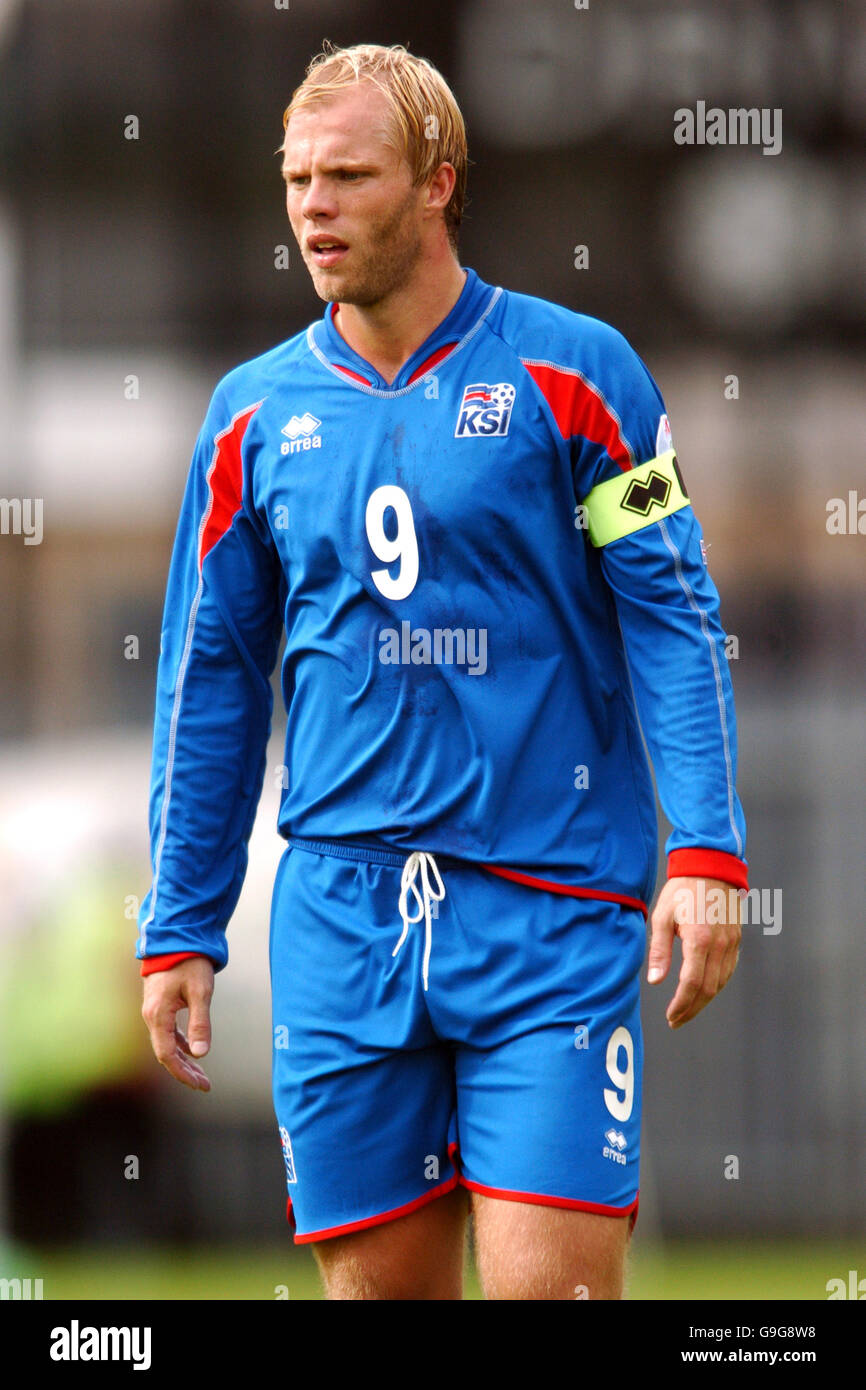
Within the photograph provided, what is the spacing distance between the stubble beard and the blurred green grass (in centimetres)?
332

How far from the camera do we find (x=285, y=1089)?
7.80 ft

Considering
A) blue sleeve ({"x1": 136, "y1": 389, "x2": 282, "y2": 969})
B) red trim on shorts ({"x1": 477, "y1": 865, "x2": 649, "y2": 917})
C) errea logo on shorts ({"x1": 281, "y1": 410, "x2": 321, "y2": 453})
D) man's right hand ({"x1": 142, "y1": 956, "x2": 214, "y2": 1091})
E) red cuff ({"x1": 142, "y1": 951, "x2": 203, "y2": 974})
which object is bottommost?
man's right hand ({"x1": 142, "y1": 956, "x2": 214, "y2": 1091})

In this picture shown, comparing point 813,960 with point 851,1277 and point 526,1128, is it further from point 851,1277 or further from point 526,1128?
point 526,1128

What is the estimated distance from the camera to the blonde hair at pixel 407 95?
2.29 meters

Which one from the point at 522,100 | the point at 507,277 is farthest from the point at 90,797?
the point at 522,100

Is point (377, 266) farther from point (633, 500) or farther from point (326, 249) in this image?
point (633, 500)

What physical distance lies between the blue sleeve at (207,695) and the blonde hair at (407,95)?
42cm

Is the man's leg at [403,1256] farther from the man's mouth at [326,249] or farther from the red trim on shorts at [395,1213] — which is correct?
the man's mouth at [326,249]

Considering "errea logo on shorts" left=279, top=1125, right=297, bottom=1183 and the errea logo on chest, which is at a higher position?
the errea logo on chest

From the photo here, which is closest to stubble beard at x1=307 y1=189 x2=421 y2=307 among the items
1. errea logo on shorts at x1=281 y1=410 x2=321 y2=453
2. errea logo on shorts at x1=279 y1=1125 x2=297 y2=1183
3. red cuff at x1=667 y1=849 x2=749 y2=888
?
errea logo on shorts at x1=281 y1=410 x2=321 y2=453

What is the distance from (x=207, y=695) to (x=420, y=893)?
447 millimetres

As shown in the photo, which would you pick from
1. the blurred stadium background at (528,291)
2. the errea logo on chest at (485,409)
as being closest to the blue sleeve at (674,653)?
the errea logo on chest at (485,409)

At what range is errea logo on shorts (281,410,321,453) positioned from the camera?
92.4 inches

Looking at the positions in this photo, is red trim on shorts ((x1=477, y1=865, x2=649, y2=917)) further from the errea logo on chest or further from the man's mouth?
the man's mouth
